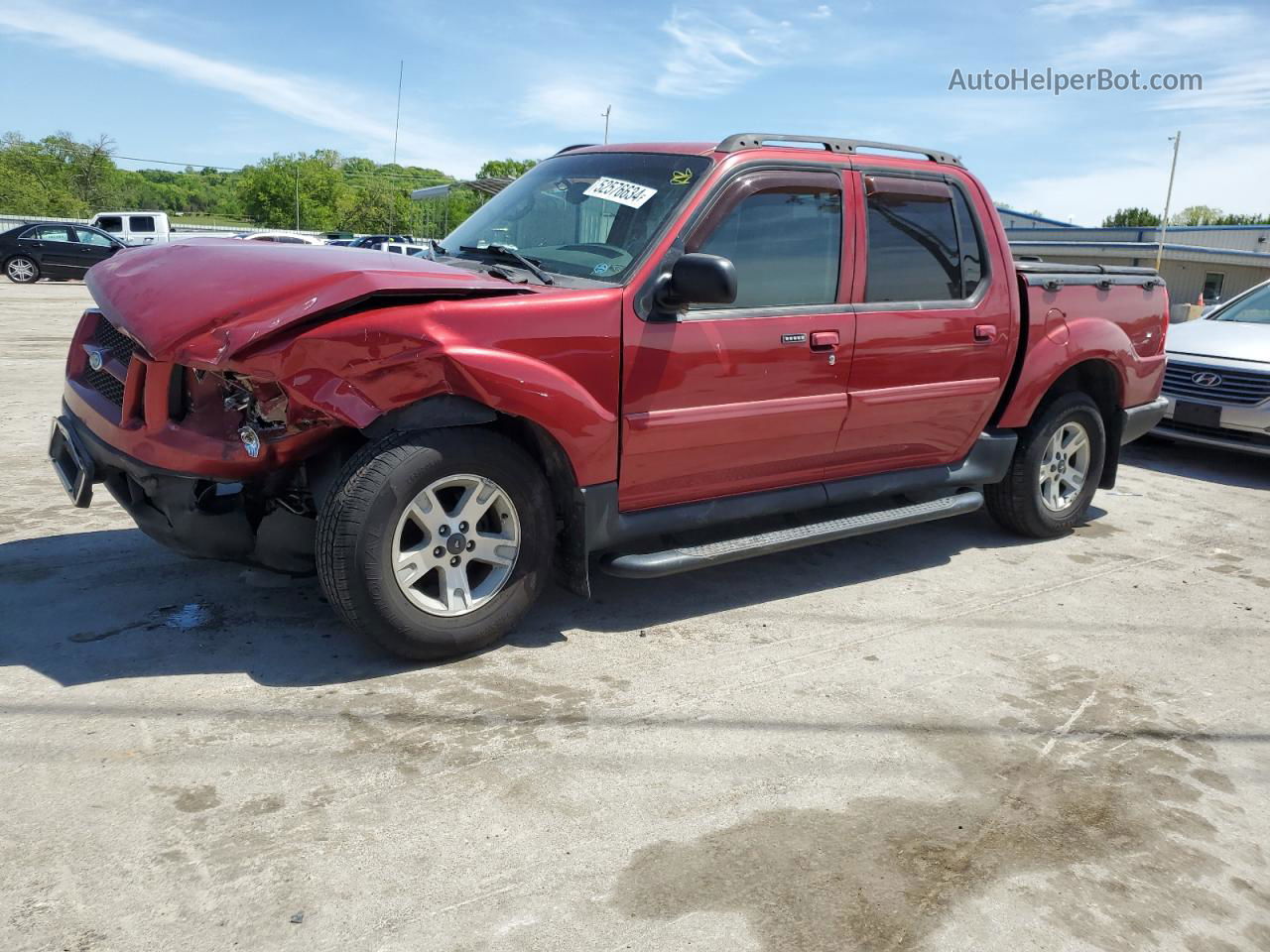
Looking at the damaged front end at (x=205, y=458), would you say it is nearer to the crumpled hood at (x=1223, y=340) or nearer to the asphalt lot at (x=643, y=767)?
the asphalt lot at (x=643, y=767)

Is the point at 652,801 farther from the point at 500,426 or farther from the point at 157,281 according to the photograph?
the point at 157,281

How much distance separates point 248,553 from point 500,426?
1.03 meters

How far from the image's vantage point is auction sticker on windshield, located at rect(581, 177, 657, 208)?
4.16m

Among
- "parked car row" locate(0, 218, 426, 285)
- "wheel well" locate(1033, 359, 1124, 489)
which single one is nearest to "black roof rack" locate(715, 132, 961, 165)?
"wheel well" locate(1033, 359, 1124, 489)

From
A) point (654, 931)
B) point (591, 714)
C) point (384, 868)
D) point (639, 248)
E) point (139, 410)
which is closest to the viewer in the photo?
point (654, 931)

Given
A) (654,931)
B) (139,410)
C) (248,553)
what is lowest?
(654,931)

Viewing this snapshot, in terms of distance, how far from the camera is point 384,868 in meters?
2.55

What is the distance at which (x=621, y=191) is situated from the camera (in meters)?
4.26

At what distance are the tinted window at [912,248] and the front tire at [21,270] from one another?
85.0 ft

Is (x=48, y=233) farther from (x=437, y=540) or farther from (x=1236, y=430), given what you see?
(x=1236, y=430)

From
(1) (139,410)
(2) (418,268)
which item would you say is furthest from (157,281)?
(2) (418,268)

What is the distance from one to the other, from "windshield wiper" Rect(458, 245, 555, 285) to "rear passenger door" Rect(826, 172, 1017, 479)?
1452 millimetres

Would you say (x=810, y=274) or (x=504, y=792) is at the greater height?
(x=810, y=274)

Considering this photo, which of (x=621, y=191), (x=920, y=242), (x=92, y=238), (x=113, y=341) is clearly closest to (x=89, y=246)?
(x=92, y=238)
